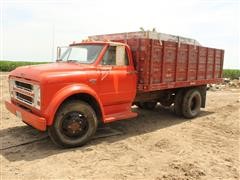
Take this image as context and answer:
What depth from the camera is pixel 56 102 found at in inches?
219

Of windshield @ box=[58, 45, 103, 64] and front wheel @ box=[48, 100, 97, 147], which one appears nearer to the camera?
front wheel @ box=[48, 100, 97, 147]

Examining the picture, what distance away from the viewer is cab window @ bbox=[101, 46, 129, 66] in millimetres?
6699

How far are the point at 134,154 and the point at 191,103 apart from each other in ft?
14.4

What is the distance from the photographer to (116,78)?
6.76 metres

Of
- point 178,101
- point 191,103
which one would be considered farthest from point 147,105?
point 191,103

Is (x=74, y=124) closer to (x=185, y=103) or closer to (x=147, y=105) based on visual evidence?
(x=185, y=103)

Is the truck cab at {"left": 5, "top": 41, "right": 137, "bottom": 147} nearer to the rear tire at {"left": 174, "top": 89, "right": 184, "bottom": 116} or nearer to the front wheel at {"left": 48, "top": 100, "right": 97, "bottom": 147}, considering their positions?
the front wheel at {"left": 48, "top": 100, "right": 97, "bottom": 147}

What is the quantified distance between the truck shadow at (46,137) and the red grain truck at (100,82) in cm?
32

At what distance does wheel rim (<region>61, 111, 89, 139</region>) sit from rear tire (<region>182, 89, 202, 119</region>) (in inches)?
160

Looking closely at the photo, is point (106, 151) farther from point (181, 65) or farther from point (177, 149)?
point (181, 65)

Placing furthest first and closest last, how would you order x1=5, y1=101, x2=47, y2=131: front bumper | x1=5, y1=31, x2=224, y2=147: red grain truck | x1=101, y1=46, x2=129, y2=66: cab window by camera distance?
x1=101, y1=46, x2=129, y2=66: cab window
x1=5, y1=31, x2=224, y2=147: red grain truck
x1=5, y1=101, x2=47, y2=131: front bumper

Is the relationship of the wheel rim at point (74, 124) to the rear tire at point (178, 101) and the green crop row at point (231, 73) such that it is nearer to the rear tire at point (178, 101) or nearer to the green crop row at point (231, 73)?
the rear tire at point (178, 101)

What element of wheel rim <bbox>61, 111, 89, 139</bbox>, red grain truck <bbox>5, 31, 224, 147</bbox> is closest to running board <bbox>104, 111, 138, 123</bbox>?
red grain truck <bbox>5, 31, 224, 147</bbox>

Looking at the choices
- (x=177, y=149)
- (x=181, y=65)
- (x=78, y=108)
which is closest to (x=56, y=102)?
(x=78, y=108)
